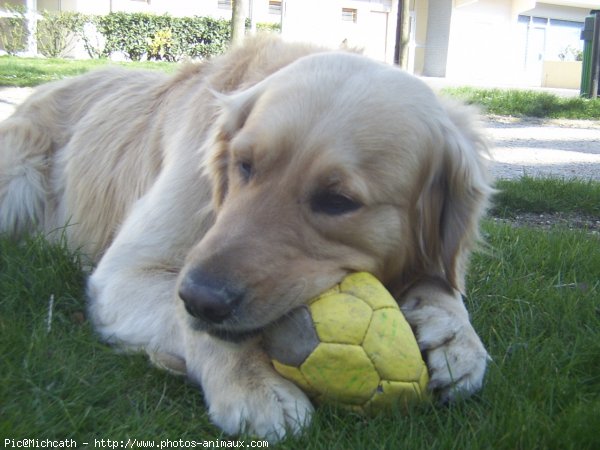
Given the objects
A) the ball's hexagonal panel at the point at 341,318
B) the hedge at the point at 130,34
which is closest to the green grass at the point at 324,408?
the ball's hexagonal panel at the point at 341,318

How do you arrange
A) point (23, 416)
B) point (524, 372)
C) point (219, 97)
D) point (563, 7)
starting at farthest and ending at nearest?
point (563, 7) → point (219, 97) → point (524, 372) → point (23, 416)

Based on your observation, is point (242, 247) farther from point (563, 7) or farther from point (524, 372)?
point (563, 7)

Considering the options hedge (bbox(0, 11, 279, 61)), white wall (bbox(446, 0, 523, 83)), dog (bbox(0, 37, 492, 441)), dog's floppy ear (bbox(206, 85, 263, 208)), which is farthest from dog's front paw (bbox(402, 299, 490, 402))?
white wall (bbox(446, 0, 523, 83))

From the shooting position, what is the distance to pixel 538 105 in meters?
15.3

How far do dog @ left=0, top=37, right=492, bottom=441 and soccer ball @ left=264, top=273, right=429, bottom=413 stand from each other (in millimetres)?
66

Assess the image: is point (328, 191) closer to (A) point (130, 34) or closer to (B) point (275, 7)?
(A) point (130, 34)

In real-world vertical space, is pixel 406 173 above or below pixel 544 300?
above

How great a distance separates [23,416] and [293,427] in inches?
32.5

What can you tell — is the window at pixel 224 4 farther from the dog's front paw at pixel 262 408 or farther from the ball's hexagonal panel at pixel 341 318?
the dog's front paw at pixel 262 408

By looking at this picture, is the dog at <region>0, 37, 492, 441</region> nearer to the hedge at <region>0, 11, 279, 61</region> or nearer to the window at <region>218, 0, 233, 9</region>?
the hedge at <region>0, 11, 279, 61</region>

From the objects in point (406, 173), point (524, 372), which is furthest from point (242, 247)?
point (524, 372)

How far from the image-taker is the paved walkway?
8.11 metres

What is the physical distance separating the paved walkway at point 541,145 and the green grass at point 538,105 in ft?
2.04

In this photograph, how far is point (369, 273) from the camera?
2.69 meters
